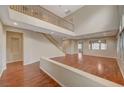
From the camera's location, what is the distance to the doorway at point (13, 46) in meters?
6.89

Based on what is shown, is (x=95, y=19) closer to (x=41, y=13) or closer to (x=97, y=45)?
(x=97, y=45)

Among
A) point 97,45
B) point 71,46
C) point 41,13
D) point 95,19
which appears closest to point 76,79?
point 41,13

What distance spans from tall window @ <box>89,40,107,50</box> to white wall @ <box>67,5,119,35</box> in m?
2.22

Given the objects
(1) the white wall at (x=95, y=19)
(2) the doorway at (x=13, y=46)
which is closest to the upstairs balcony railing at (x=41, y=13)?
(1) the white wall at (x=95, y=19)

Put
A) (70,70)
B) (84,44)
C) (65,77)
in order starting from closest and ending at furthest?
1. (70,70)
2. (65,77)
3. (84,44)

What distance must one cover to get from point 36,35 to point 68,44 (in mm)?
6462

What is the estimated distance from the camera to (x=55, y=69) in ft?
11.4

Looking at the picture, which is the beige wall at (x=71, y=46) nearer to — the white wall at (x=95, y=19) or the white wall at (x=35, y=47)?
the white wall at (x=95, y=19)

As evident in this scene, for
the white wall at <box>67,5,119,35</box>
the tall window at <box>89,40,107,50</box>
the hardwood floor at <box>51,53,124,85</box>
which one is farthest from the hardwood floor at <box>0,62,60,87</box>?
the tall window at <box>89,40,107,50</box>

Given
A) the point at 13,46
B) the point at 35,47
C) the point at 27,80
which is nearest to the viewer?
the point at 27,80

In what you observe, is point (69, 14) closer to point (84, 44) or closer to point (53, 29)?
point (84, 44)

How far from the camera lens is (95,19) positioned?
27.0ft

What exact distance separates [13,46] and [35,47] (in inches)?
61.3
